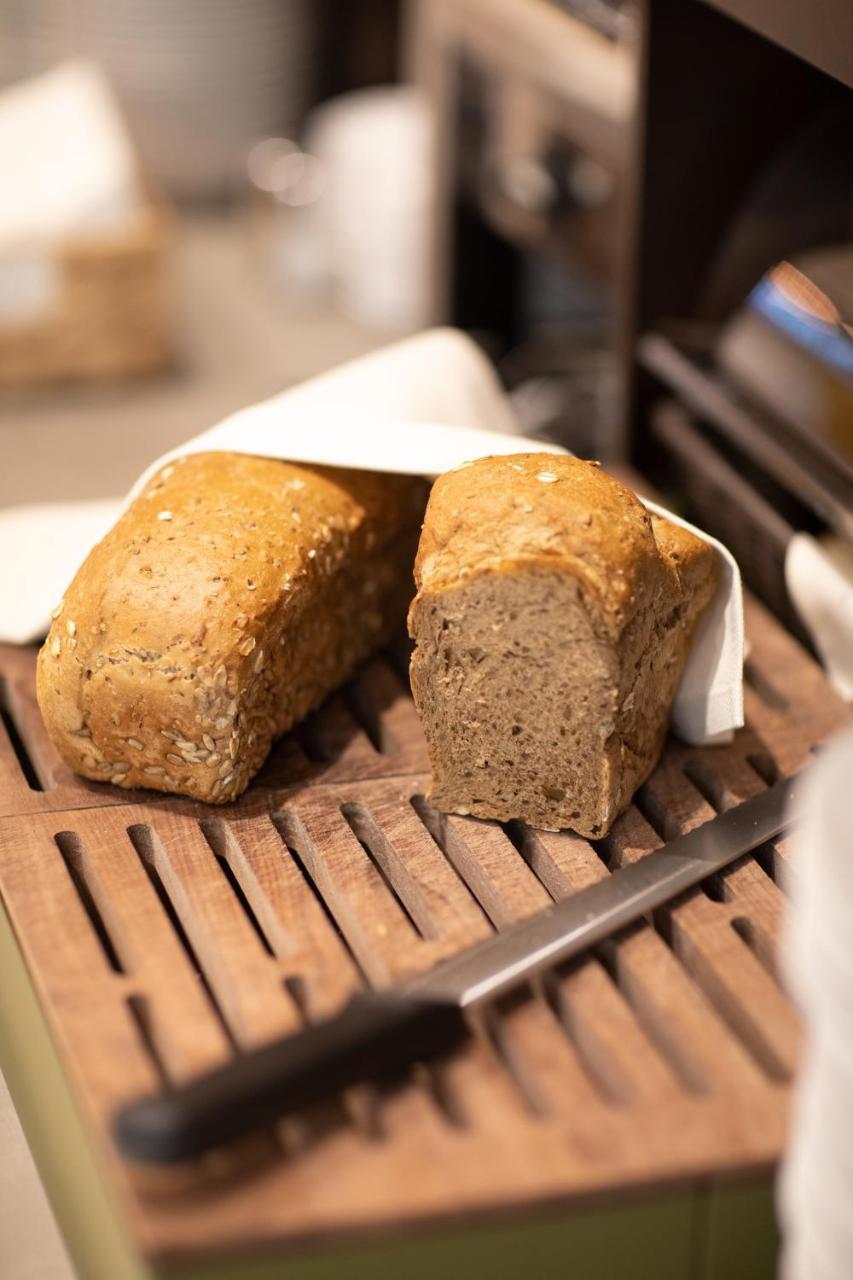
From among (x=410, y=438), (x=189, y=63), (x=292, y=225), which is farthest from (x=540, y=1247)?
(x=189, y=63)

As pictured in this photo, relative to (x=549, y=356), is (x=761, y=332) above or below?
above

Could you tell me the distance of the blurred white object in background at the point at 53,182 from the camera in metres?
2.02

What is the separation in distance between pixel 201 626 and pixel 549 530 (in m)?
0.23

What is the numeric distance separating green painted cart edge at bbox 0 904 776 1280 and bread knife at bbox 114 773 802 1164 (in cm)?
6

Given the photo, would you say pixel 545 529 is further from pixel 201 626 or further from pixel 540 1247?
pixel 540 1247

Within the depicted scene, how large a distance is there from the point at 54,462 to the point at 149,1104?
137cm

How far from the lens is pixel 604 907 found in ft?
2.97

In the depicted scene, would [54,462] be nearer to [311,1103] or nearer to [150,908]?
[150,908]

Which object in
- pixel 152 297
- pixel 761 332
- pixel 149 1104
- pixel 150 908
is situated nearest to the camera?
pixel 149 1104

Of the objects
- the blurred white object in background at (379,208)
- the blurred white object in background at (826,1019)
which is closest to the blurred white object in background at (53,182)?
the blurred white object in background at (379,208)

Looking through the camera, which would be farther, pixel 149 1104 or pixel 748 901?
pixel 748 901

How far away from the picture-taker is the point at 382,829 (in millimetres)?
1013

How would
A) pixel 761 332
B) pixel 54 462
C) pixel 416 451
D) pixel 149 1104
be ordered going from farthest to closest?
pixel 54 462
pixel 761 332
pixel 416 451
pixel 149 1104

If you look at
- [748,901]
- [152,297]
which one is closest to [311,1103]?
[748,901]
